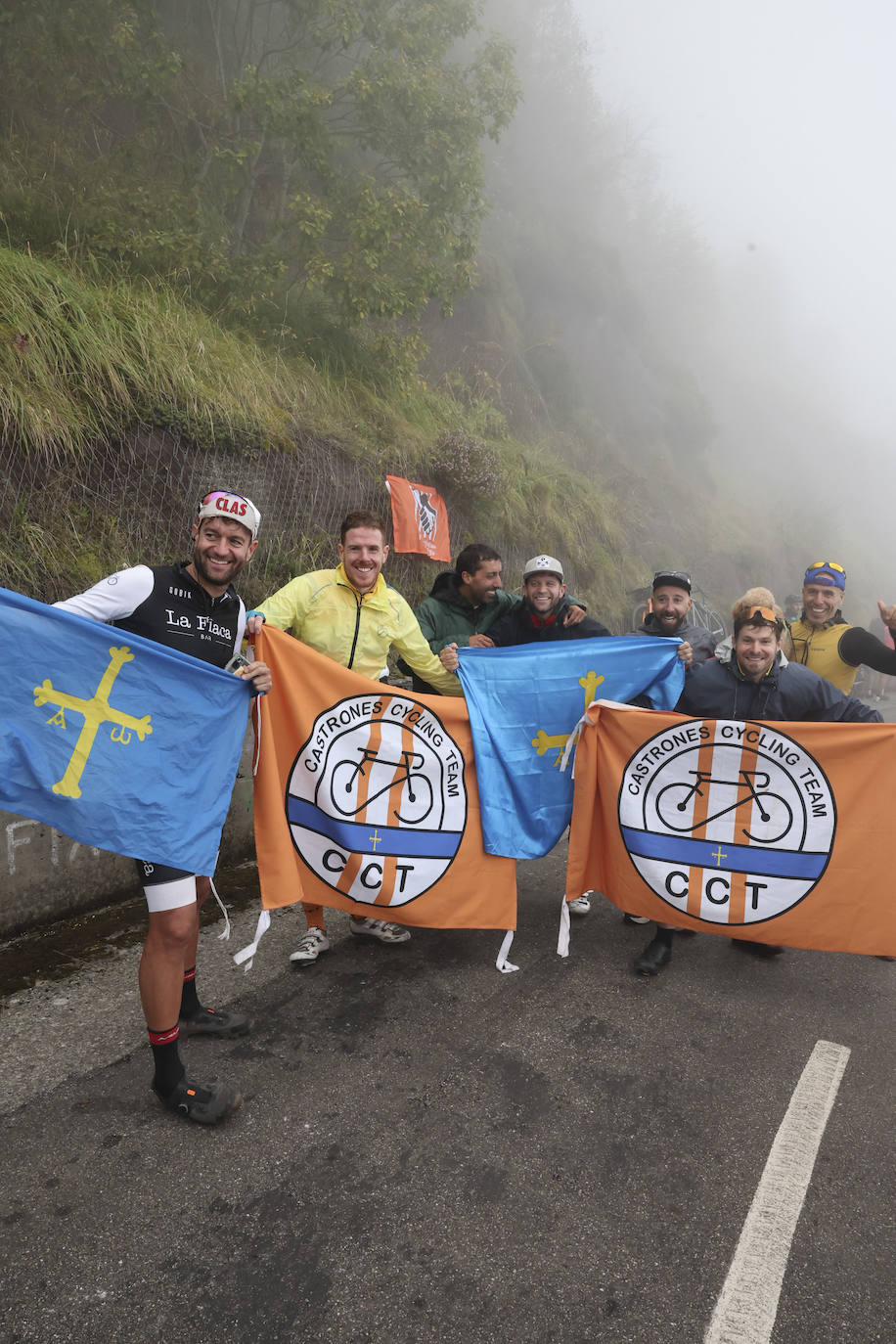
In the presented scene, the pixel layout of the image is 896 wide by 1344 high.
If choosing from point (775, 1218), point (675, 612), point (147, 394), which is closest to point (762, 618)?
point (675, 612)

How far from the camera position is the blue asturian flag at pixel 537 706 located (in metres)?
3.82

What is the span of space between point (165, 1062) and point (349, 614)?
84.0 inches

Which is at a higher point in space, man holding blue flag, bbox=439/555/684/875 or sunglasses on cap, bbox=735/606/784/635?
sunglasses on cap, bbox=735/606/784/635

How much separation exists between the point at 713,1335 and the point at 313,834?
7.61ft

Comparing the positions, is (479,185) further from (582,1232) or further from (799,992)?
(582,1232)

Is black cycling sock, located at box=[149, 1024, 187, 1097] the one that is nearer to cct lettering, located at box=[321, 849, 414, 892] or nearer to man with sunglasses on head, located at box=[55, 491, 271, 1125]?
man with sunglasses on head, located at box=[55, 491, 271, 1125]

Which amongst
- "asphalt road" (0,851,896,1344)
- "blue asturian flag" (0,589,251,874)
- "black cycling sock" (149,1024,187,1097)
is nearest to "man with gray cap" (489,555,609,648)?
"asphalt road" (0,851,896,1344)

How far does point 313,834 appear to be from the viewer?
3564 millimetres

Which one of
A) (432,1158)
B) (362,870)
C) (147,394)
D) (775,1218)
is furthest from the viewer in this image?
(147,394)

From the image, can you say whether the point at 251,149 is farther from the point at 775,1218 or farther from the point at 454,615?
the point at 775,1218

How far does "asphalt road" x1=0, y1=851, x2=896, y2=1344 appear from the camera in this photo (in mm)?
1862

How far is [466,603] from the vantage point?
509cm

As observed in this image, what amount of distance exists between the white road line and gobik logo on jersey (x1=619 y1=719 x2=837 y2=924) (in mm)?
789

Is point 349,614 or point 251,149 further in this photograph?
point 251,149
